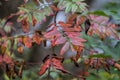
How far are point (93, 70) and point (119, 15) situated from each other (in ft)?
1.00

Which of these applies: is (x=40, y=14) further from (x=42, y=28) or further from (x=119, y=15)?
(x=42, y=28)

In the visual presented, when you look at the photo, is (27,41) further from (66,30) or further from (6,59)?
(66,30)

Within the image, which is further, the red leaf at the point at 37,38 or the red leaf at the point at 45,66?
the red leaf at the point at 37,38

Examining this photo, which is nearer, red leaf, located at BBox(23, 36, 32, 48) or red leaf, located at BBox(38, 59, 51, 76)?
red leaf, located at BBox(38, 59, 51, 76)

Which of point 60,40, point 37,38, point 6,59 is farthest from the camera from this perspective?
point 6,59

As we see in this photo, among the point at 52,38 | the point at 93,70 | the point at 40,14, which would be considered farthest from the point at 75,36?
the point at 93,70

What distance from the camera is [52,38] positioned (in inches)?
45.5

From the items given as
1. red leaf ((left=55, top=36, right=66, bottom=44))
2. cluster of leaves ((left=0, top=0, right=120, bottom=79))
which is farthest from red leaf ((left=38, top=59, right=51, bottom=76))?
red leaf ((left=55, top=36, right=66, bottom=44))

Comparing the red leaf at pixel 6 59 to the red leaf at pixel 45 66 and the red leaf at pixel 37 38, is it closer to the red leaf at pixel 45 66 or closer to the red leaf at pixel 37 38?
the red leaf at pixel 37 38

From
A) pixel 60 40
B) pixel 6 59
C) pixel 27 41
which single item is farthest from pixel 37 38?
pixel 60 40

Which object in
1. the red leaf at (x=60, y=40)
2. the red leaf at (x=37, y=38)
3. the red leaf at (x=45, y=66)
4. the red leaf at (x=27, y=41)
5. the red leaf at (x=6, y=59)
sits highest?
the red leaf at (x=60, y=40)

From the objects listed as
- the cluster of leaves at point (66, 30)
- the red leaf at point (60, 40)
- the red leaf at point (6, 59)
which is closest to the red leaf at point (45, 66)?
the cluster of leaves at point (66, 30)

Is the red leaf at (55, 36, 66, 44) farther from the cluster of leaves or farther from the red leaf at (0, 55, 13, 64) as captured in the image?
the red leaf at (0, 55, 13, 64)

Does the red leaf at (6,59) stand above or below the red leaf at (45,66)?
below
